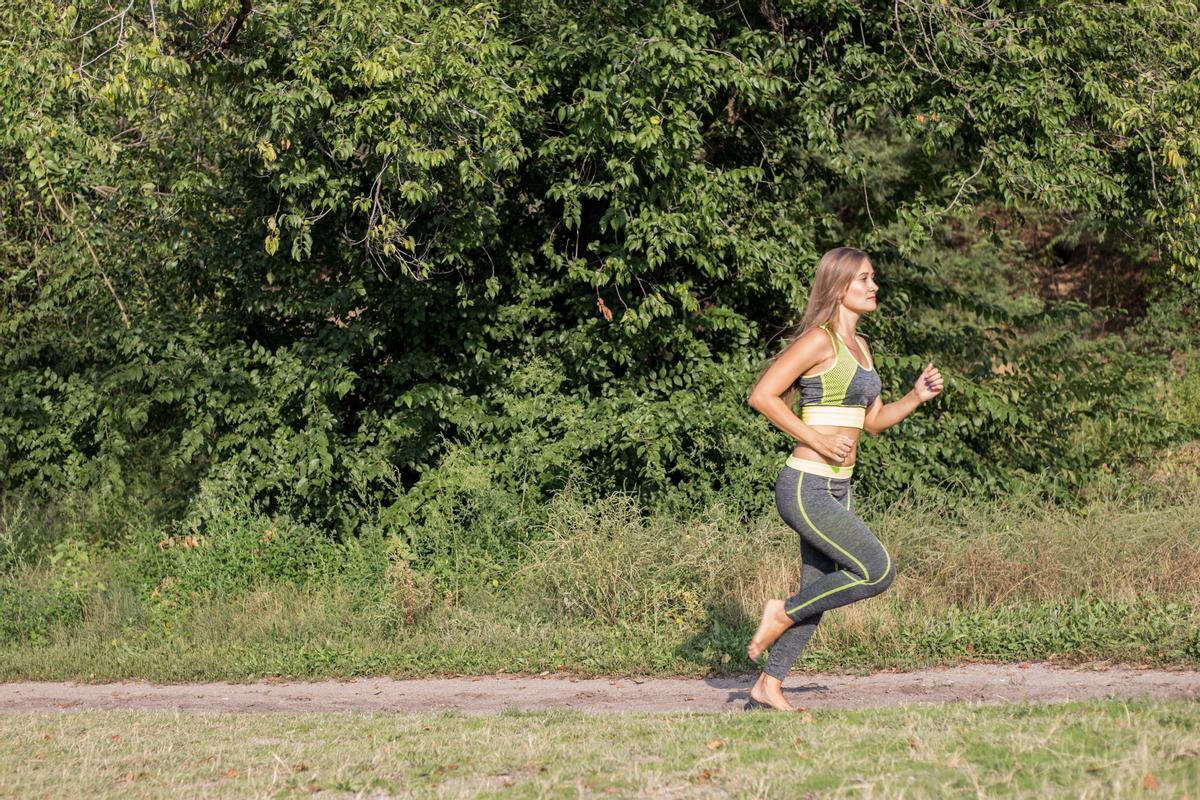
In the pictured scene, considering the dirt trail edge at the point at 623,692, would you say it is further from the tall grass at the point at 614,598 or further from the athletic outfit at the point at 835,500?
the athletic outfit at the point at 835,500

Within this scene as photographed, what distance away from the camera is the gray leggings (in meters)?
5.49

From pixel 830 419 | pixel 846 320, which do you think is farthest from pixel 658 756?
pixel 846 320

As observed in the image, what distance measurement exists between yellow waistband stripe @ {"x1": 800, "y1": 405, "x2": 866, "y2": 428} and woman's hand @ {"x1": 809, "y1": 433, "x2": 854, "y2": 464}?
0.08m

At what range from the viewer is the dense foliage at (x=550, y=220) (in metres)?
9.34

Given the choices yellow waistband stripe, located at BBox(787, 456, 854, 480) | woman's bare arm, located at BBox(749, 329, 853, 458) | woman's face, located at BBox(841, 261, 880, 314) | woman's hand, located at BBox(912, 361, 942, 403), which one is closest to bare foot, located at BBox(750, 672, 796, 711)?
yellow waistband stripe, located at BBox(787, 456, 854, 480)

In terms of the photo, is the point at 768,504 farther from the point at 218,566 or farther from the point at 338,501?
the point at 218,566

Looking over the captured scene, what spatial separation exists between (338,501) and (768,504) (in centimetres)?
380

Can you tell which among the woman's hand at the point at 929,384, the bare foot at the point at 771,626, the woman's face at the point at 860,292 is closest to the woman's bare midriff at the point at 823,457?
the woman's hand at the point at 929,384

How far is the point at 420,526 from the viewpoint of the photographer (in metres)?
10.5

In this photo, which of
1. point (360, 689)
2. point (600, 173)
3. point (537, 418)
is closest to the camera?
point (360, 689)

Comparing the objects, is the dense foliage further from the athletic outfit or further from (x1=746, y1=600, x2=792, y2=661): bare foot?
the athletic outfit

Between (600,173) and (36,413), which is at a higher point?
(600,173)

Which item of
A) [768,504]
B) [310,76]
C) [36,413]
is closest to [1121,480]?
[768,504]

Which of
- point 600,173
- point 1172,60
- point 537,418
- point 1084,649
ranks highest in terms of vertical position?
point 1172,60
